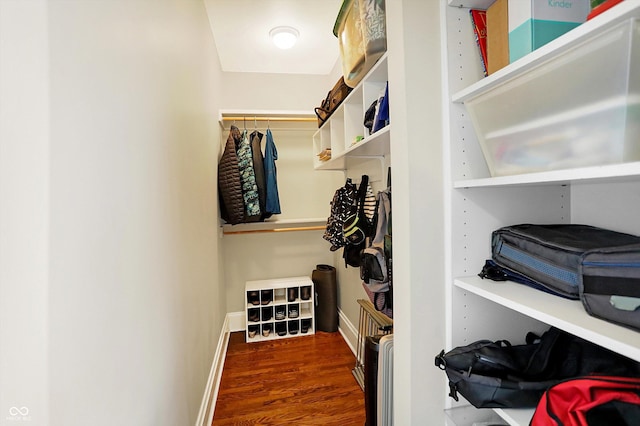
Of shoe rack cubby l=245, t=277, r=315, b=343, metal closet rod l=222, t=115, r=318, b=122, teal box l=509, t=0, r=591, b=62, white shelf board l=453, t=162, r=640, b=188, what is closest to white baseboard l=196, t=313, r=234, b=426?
shoe rack cubby l=245, t=277, r=315, b=343

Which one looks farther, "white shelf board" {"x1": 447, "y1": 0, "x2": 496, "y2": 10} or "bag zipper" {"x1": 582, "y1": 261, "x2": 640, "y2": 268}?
"white shelf board" {"x1": 447, "y1": 0, "x2": 496, "y2": 10}

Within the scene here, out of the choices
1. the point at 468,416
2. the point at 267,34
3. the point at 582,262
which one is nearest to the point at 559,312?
the point at 582,262

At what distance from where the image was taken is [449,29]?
95 centimetres

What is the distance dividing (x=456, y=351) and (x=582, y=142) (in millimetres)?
644

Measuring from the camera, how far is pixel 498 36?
850 mm

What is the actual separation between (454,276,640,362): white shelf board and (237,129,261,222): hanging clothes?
1.91 m

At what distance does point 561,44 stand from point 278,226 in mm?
2757

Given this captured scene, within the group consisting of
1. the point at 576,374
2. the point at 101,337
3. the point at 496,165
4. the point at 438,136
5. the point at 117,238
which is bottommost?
the point at 576,374

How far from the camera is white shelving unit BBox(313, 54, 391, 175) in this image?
138cm

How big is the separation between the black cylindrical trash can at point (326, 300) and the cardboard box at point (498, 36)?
2.40m

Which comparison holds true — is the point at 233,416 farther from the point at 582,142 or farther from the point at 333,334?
the point at 582,142

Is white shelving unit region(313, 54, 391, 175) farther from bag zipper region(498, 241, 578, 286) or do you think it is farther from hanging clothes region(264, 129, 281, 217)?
bag zipper region(498, 241, 578, 286)

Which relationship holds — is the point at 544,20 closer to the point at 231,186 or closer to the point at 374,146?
the point at 374,146

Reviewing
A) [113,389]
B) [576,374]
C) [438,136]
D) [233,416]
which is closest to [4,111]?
[113,389]
